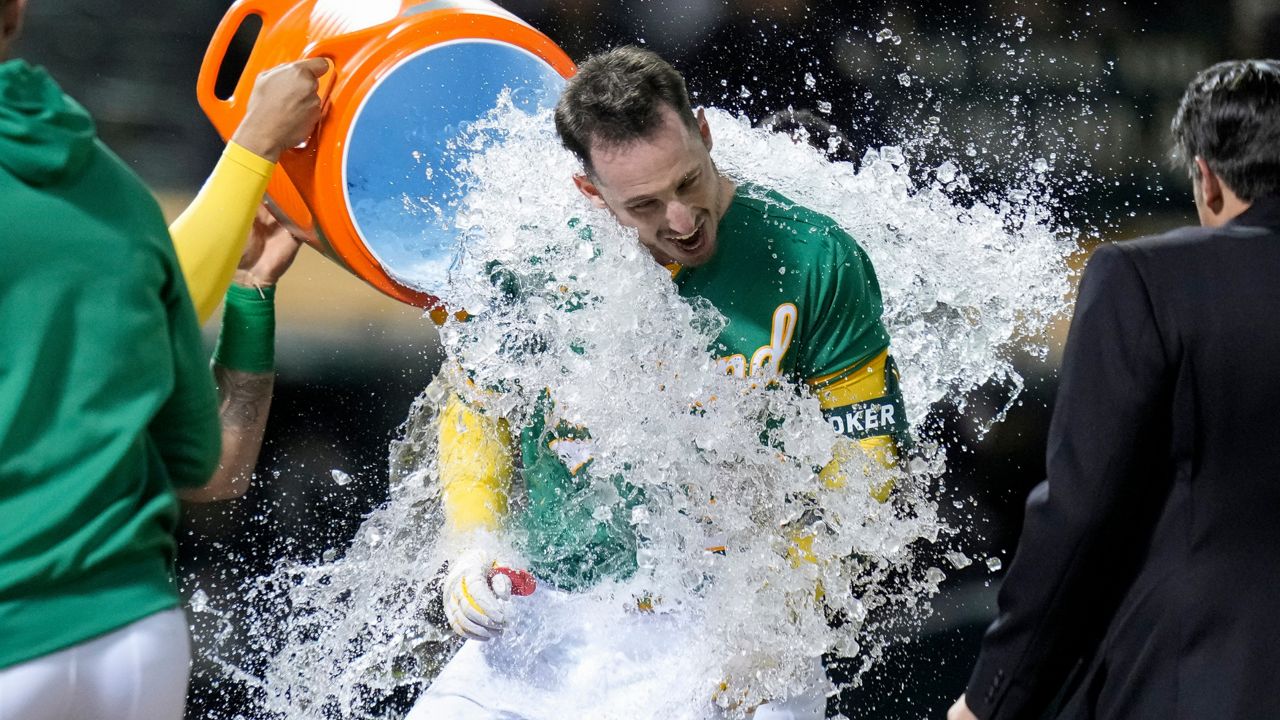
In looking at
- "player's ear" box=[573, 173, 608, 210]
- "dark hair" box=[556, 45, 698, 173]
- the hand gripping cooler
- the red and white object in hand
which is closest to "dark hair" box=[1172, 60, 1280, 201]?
"dark hair" box=[556, 45, 698, 173]

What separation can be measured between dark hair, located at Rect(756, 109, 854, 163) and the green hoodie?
5.28 feet

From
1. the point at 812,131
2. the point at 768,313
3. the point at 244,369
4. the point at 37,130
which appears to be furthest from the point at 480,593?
the point at 812,131

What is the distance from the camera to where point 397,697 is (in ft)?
10.2

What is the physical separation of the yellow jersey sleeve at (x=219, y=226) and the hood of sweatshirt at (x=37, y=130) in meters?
0.37

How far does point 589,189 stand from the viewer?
1.97m

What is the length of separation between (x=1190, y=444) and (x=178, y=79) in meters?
2.23

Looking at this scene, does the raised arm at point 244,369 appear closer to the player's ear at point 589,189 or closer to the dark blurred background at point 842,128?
the player's ear at point 589,189

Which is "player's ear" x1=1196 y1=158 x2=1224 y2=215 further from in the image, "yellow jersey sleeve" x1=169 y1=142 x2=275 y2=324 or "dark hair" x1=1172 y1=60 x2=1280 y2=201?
"yellow jersey sleeve" x1=169 y1=142 x2=275 y2=324

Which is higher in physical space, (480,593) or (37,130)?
(37,130)

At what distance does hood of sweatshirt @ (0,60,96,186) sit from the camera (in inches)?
41.1

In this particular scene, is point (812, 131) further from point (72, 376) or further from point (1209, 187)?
point (72, 376)

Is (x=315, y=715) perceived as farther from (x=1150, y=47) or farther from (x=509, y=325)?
(x=1150, y=47)

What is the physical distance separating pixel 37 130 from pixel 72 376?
8.0 inches

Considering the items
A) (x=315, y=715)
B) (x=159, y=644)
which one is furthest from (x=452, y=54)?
(x=315, y=715)
